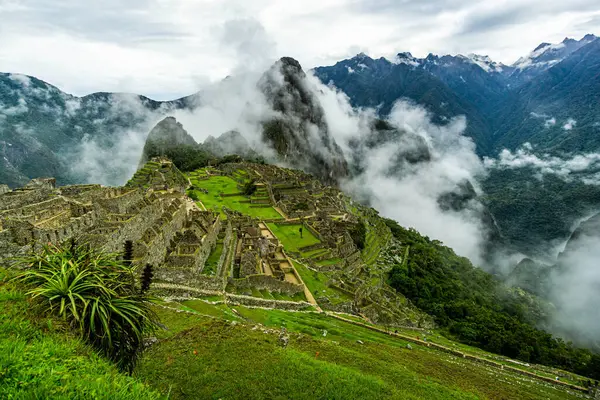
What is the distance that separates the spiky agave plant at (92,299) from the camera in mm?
6691

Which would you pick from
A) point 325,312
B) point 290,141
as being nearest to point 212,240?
point 325,312

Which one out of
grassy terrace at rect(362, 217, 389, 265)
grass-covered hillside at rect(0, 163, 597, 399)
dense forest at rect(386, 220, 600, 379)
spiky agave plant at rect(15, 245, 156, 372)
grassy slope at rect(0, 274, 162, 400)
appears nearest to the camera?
grassy slope at rect(0, 274, 162, 400)

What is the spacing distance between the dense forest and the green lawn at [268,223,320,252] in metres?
16.4

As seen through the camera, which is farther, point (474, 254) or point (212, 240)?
point (474, 254)

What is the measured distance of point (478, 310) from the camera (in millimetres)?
53312

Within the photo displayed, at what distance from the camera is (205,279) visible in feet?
77.6

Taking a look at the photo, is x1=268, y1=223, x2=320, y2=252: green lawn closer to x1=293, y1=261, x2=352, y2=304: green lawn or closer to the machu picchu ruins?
the machu picchu ruins

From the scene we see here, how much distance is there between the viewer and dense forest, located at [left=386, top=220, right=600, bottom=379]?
137 ft

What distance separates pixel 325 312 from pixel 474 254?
13541cm

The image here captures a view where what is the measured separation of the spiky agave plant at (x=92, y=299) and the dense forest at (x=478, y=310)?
45243 mm

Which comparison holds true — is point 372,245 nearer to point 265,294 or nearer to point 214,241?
point 265,294

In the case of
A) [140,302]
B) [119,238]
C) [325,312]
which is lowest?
[325,312]

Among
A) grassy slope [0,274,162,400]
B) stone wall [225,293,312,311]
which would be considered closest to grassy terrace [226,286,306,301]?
stone wall [225,293,312,311]

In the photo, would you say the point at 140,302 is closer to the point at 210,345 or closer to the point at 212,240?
the point at 210,345
